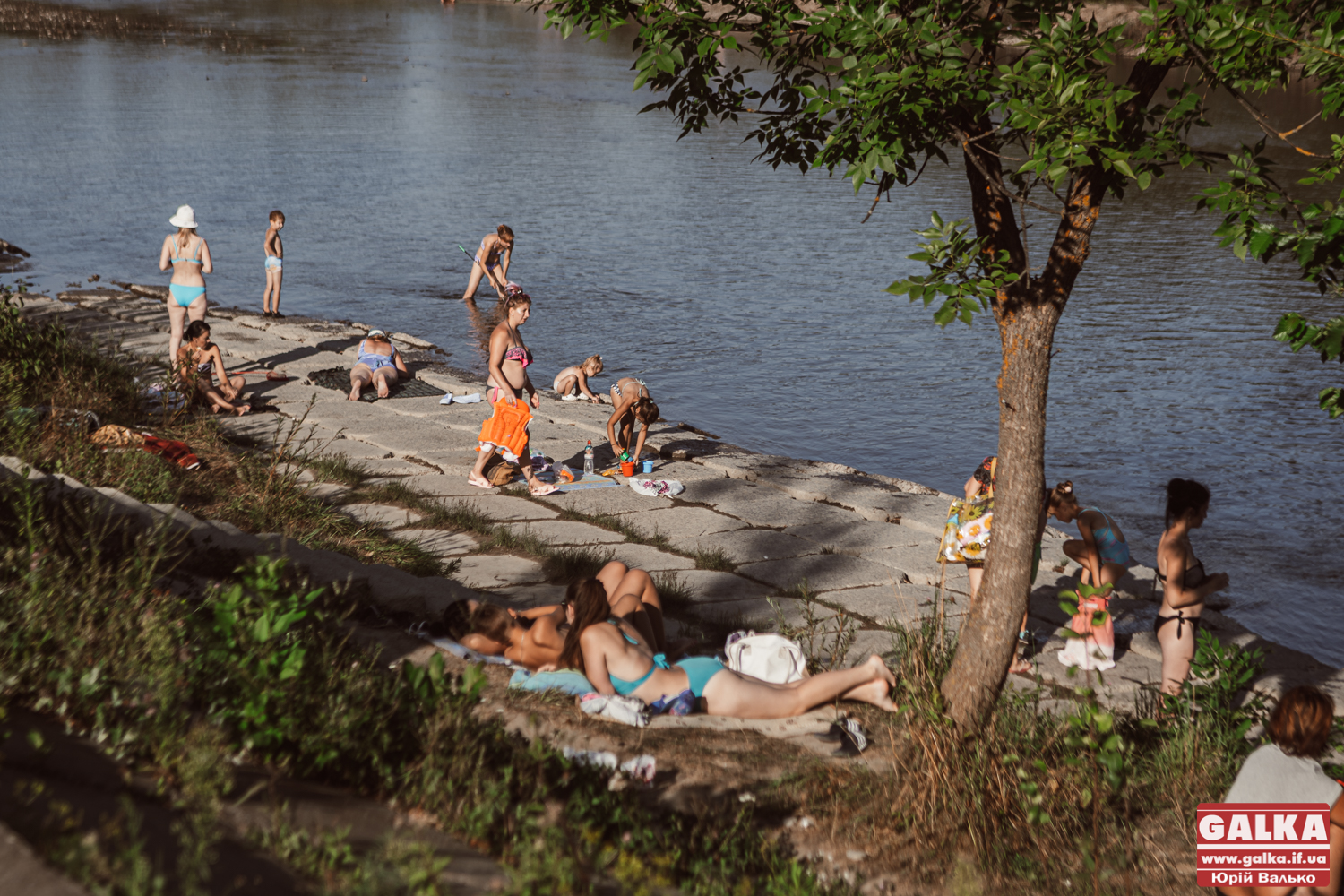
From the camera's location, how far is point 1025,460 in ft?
13.2

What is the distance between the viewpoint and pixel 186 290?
10.7 meters

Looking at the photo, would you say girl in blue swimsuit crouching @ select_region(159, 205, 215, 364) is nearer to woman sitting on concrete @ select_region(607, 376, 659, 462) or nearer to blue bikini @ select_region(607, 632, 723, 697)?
woman sitting on concrete @ select_region(607, 376, 659, 462)

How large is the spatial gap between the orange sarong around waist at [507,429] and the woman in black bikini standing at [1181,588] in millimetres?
4489

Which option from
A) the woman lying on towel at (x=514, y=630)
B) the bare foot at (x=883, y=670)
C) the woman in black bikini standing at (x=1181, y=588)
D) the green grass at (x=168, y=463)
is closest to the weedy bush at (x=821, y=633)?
the bare foot at (x=883, y=670)

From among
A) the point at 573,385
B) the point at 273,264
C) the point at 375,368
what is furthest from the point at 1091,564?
the point at 273,264

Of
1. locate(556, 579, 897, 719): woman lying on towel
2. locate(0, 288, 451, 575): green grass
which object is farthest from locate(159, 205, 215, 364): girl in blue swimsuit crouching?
locate(556, 579, 897, 719): woman lying on towel

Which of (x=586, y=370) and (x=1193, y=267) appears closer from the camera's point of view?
(x=586, y=370)

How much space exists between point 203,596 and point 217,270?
16.3 m

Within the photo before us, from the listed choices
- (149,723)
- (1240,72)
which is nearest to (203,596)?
(149,723)

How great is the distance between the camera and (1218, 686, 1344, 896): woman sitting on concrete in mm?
3572

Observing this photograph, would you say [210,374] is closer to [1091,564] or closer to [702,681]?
[702,681]

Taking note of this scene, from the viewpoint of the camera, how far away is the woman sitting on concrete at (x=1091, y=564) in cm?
555

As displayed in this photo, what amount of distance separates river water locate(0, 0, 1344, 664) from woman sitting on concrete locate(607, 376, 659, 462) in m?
3.04

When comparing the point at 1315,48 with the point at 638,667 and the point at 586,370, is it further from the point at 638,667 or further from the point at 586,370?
the point at 586,370
